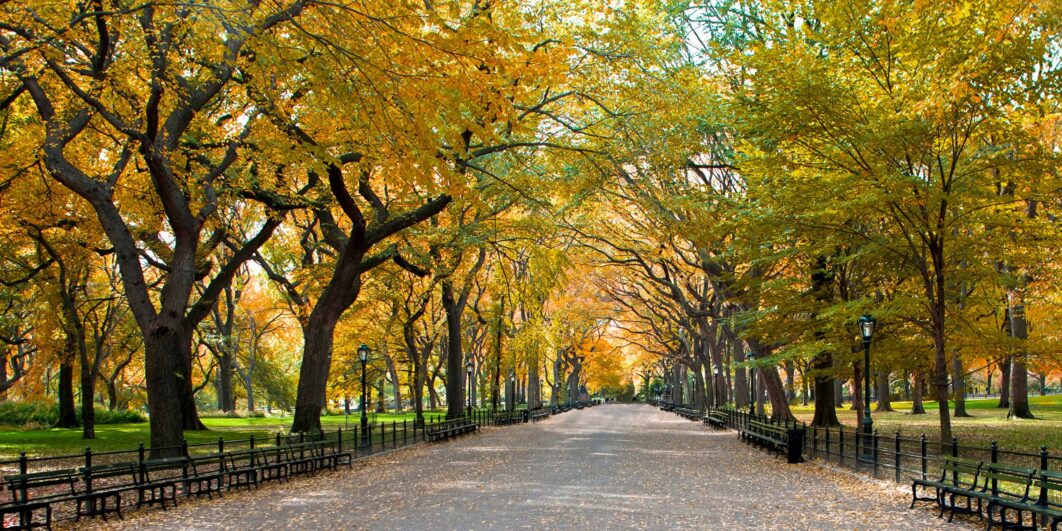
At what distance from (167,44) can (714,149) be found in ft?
58.7

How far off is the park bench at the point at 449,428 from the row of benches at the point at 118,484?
1023cm

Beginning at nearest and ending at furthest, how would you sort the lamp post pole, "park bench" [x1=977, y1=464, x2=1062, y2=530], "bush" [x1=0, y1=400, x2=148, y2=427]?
"park bench" [x1=977, y1=464, x2=1062, y2=530] < "bush" [x1=0, y1=400, x2=148, y2=427] < the lamp post pole

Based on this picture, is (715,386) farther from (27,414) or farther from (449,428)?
(27,414)

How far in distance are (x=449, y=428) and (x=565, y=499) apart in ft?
58.4

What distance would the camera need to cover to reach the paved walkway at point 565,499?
10.0 m

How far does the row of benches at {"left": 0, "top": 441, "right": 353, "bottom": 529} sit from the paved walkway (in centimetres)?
46

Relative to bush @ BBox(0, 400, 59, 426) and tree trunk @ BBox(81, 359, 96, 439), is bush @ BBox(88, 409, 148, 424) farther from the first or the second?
tree trunk @ BBox(81, 359, 96, 439)

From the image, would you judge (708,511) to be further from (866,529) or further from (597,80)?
(597,80)

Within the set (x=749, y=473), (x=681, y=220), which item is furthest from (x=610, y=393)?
(x=749, y=473)

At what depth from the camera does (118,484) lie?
38.3 feet

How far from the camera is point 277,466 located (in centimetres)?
1494

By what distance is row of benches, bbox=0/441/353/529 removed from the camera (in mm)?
9812

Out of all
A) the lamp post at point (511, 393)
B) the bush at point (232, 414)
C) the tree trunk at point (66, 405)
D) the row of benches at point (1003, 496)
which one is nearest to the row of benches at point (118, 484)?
the row of benches at point (1003, 496)

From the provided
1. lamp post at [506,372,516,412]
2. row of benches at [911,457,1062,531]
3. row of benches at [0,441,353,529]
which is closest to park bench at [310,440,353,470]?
row of benches at [0,441,353,529]
